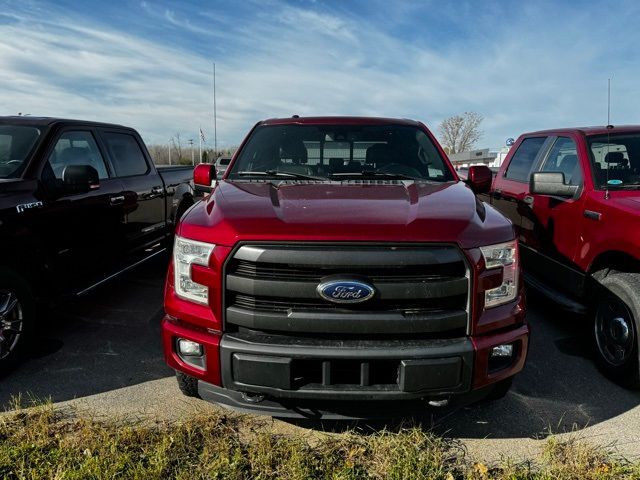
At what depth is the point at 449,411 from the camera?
268 centimetres

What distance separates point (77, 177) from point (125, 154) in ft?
5.42

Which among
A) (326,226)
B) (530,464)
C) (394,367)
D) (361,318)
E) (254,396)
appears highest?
(326,226)

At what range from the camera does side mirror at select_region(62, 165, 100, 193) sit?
395cm

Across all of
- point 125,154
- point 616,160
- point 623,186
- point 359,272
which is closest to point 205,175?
point 125,154

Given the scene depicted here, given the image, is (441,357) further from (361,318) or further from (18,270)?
(18,270)

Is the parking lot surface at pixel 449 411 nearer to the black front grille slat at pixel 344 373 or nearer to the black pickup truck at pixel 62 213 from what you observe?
the black pickup truck at pixel 62 213

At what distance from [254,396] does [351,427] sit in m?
0.77

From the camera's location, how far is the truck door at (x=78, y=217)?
3.90 meters

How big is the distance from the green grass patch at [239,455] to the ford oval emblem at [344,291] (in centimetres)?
86

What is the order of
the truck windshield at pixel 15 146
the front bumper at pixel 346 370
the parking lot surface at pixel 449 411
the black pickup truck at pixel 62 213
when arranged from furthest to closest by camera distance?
the truck windshield at pixel 15 146 < the black pickup truck at pixel 62 213 < the parking lot surface at pixel 449 411 < the front bumper at pixel 346 370

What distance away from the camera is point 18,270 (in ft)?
11.7

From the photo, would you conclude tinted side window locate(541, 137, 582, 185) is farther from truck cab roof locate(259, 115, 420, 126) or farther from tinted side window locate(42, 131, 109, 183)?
tinted side window locate(42, 131, 109, 183)

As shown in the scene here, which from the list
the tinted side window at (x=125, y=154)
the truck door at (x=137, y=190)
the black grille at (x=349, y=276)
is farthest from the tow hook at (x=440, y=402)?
the tinted side window at (x=125, y=154)

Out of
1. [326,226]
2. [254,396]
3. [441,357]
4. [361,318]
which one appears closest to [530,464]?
[441,357]
